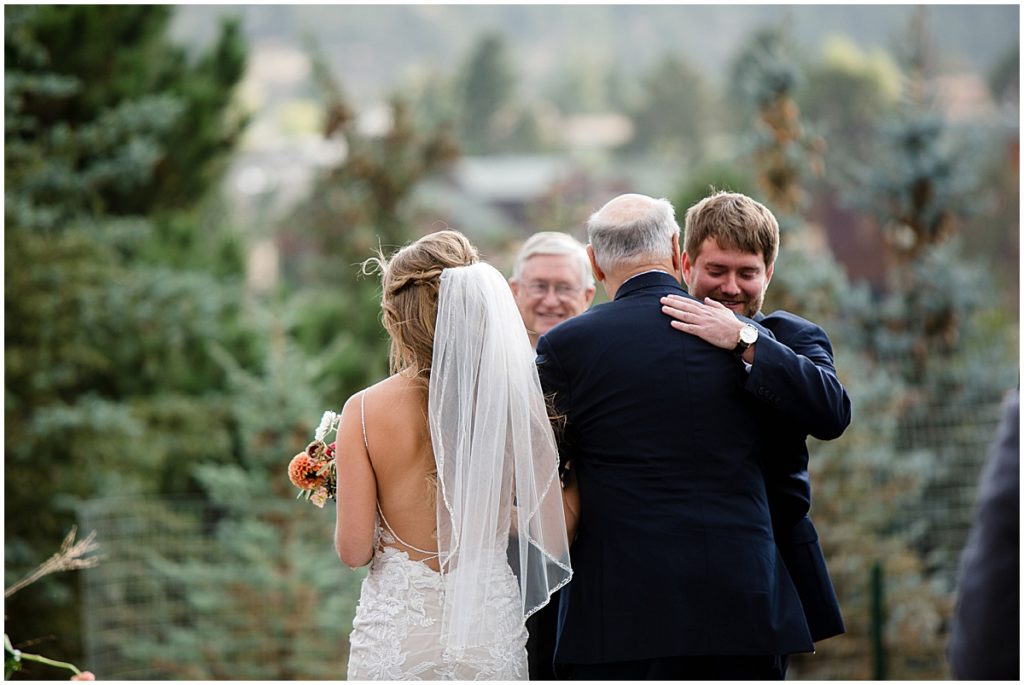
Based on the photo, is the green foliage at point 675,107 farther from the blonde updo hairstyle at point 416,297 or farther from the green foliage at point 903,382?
the blonde updo hairstyle at point 416,297

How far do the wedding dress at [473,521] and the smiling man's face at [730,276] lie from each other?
0.56 m

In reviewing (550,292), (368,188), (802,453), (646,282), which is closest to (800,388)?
(802,453)

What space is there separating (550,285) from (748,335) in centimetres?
154

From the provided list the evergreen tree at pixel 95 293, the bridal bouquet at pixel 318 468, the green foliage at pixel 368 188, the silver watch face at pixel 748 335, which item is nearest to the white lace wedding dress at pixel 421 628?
the bridal bouquet at pixel 318 468

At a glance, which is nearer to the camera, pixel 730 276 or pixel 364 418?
pixel 364 418

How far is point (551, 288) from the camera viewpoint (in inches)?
167

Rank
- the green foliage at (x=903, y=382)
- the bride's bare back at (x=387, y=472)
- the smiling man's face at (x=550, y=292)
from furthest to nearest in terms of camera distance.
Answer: the green foliage at (x=903, y=382) → the smiling man's face at (x=550, y=292) → the bride's bare back at (x=387, y=472)

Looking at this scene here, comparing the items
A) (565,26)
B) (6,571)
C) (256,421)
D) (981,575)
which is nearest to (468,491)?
(981,575)

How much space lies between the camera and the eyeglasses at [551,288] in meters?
4.23

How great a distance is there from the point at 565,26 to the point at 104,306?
105 m

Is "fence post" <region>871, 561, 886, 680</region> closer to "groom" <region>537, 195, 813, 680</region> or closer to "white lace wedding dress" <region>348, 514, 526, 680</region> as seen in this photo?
"groom" <region>537, 195, 813, 680</region>

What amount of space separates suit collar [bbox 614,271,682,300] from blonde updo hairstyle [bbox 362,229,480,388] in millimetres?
431

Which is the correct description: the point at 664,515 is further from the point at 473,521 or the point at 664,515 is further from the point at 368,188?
the point at 368,188

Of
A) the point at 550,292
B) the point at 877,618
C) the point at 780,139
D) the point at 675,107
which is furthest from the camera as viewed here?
the point at 675,107
